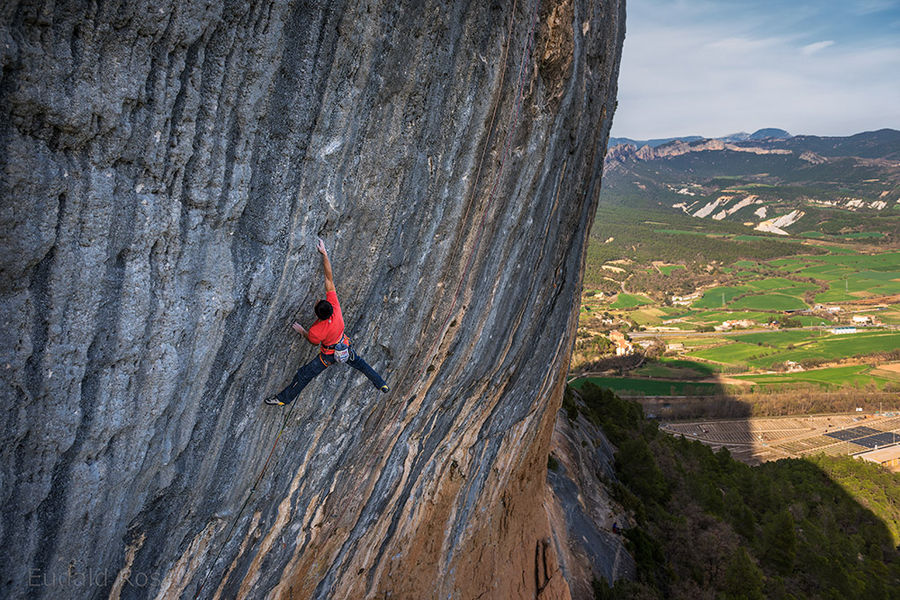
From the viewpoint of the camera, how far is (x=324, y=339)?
15.1 feet

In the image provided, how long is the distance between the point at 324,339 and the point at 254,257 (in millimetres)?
999

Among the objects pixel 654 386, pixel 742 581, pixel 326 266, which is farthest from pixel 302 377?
pixel 654 386

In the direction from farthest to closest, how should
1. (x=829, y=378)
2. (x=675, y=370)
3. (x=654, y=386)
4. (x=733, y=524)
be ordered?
(x=829, y=378)
(x=675, y=370)
(x=654, y=386)
(x=733, y=524)

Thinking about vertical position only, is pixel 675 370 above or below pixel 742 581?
below

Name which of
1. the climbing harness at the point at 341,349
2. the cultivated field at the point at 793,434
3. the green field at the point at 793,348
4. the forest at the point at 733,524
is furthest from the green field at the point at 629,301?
the climbing harness at the point at 341,349

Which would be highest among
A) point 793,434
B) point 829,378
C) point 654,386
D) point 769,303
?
point 769,303

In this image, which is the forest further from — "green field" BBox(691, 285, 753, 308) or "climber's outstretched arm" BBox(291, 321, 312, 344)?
"green field" BBox(691, 285, 753, 308)

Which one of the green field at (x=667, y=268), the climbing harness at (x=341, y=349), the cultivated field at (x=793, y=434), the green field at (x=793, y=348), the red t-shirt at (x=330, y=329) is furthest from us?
the green field at (x=667, y=268)

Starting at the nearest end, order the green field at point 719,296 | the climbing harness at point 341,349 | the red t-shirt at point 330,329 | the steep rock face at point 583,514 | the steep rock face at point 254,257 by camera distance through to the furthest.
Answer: the steep rock face at point 254,257 < the red t-shirt at point 330,329 < the climbing harness at point 341,349 < the steep rock face at point 583,514 < the green field at point 719,296

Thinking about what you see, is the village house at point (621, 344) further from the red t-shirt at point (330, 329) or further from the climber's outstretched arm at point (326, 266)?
the climber's outstretched arm at point (326, 266)

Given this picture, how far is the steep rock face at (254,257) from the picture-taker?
3.02 m

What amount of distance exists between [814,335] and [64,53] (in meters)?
86.3

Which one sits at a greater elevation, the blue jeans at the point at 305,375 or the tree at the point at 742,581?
the blue jeans at the point at 305,375

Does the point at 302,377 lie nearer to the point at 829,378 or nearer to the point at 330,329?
the point at 330,329
